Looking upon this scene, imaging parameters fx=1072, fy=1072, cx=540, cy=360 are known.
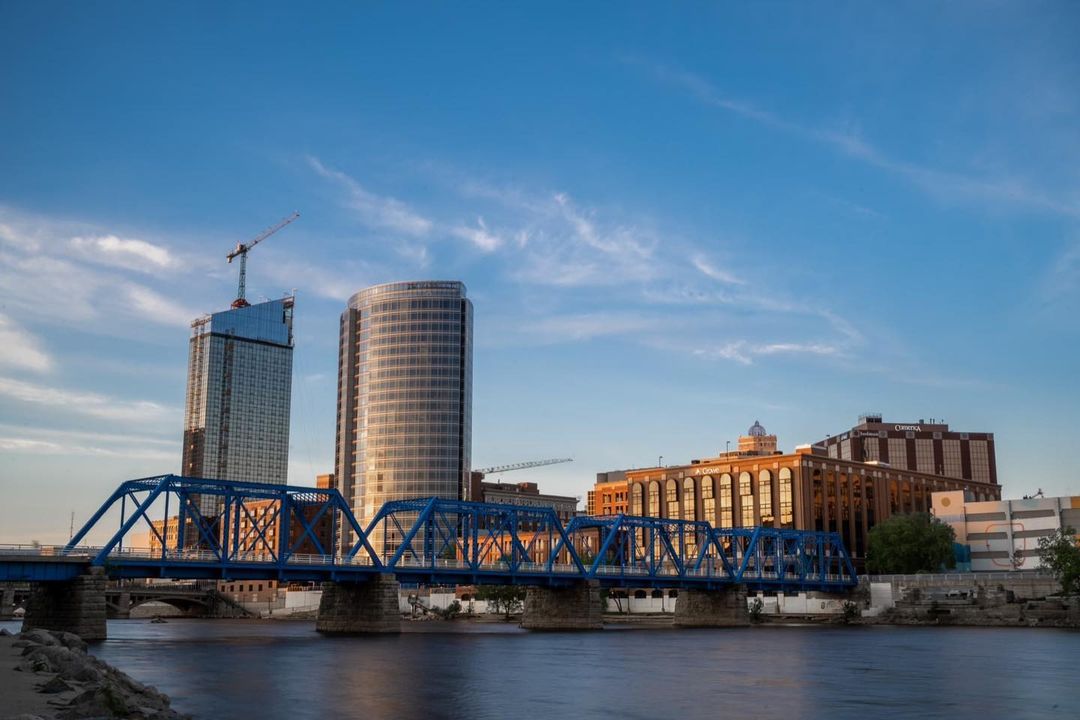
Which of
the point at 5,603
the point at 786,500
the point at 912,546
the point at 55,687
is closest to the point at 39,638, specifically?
the point at 55,687

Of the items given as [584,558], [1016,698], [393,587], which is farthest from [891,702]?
[584,558]

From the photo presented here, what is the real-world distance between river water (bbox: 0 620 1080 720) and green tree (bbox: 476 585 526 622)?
79908 millimetres

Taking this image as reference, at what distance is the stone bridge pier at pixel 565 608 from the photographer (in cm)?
12738

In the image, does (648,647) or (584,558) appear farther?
(584,558)

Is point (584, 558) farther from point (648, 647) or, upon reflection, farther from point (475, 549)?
point (648, 647)

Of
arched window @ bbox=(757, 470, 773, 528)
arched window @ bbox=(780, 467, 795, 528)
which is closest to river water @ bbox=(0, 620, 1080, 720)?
arched window @ bbox=(780, 467, 795, 528)

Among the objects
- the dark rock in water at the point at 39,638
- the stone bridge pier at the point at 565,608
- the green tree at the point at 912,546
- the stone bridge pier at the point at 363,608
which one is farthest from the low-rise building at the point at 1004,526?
the dark rock in water at the point at 39,638

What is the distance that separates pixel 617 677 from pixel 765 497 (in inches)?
5519

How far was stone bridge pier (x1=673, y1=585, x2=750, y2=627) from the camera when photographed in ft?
468

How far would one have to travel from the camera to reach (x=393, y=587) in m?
112

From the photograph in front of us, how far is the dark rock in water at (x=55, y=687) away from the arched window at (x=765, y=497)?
170441 mm

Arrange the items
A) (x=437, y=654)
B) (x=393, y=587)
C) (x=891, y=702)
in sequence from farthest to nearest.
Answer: (x=393, y=587) < (x=437, y=654) < (x=891, y=702)

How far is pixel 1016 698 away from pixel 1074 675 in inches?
524

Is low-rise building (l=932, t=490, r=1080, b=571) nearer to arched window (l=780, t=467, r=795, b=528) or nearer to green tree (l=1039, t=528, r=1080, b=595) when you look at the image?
arched window (l=780, t=467, r=795, b=528)
